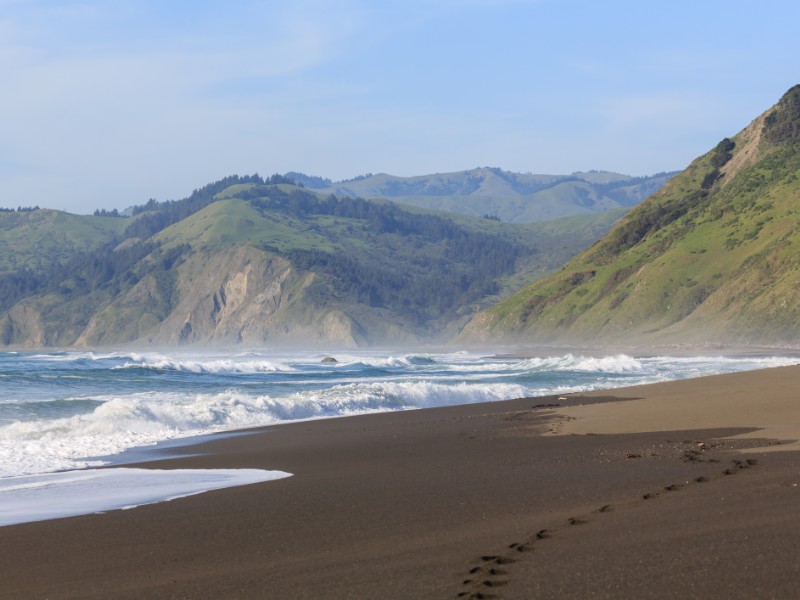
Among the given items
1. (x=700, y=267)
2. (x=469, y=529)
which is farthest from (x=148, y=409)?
(x=700, y=267)

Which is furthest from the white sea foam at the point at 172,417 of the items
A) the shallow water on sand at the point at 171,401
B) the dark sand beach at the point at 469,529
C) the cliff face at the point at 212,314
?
the cliff face at the point at 212,314

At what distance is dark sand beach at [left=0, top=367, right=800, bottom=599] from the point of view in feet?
25.2

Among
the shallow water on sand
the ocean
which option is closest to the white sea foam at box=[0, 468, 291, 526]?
the ocean

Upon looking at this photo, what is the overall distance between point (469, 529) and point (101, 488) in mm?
6832

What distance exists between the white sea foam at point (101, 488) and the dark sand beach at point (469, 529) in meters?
0.59

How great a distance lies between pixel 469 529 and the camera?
32.1 ft

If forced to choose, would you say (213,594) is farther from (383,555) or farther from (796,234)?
(796,234)

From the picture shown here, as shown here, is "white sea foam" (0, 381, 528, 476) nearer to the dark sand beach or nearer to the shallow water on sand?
the shallow water on sand

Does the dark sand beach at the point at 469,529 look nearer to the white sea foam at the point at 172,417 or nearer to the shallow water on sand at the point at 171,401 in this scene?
the white sea foam at the point at 172,417

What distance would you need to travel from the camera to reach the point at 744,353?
65.8 m

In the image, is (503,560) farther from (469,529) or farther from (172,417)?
(172,417)

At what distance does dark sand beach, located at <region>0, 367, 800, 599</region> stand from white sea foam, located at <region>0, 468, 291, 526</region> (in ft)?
1.95

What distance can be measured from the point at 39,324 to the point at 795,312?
508 ft

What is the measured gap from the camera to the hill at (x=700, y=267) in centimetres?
8425
